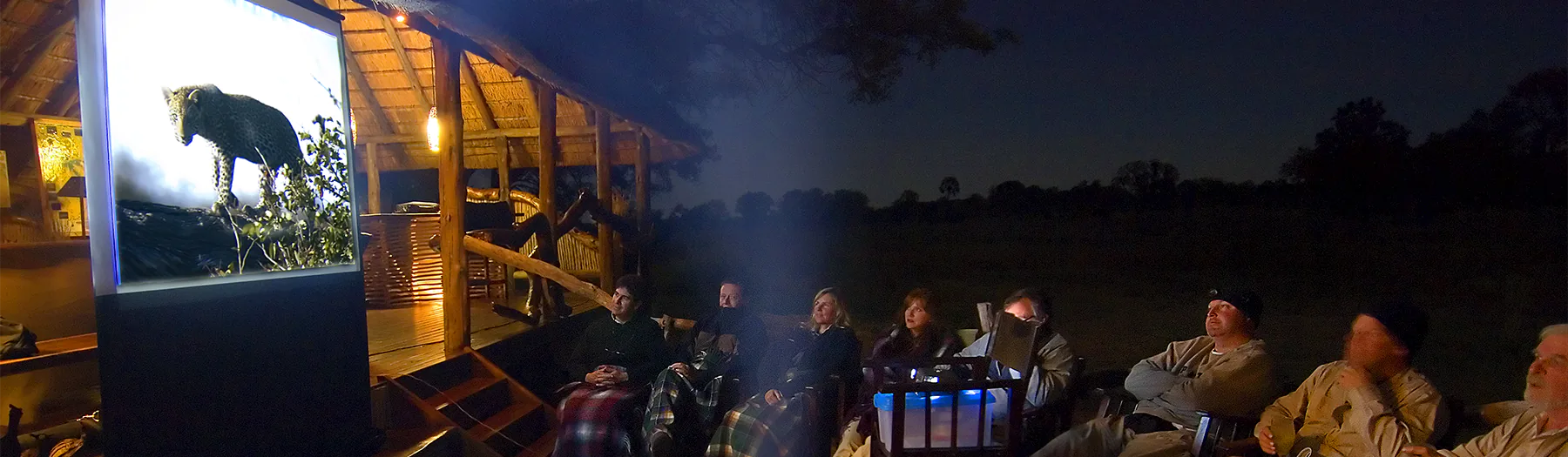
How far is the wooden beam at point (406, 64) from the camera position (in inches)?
259

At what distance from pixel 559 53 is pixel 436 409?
8.74 feet

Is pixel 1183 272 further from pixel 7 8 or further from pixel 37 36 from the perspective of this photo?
pixel 37 36

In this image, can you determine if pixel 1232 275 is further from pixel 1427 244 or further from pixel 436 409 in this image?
pixel 436 409

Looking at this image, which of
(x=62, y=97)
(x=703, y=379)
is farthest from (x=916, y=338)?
(x=62, y=97)

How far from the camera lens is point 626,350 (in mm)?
4254

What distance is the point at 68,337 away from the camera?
13.9 ft

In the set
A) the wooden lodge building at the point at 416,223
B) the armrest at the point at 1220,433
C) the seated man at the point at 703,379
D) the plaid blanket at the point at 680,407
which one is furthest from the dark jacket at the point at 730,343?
the armrest at the point at 1220,433

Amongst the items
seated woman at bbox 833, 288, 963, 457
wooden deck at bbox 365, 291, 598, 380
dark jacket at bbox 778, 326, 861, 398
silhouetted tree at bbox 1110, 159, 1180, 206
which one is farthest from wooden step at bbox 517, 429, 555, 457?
silhouetted tree at bbox 1110, 159, 1180, 206

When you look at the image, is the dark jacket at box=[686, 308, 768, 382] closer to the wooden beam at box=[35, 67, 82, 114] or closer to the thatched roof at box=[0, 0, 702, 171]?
the thatched roof at box=[0, 0, 702, 171]

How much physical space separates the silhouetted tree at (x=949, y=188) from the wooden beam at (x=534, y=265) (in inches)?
121

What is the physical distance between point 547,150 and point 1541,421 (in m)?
5.73

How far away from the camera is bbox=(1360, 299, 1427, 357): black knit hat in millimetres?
2693

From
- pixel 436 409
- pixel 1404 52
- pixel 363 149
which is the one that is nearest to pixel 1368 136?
pixel 1404 52

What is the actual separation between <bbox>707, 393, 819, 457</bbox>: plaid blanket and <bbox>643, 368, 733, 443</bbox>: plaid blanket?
0.18 meters
